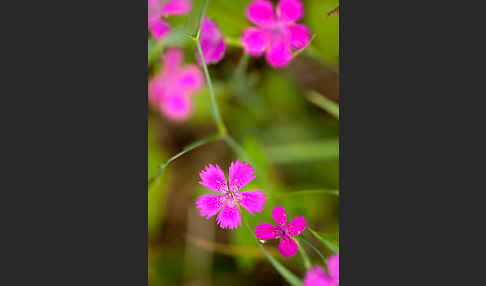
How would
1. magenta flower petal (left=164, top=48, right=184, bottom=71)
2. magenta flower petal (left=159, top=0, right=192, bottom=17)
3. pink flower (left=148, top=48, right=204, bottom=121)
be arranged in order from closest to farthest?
magenta flower petal (left=159, top=0, right=192, bottom=17) < magenta flower petal (left=164, top=48, right=184, bottom=71) < pink flower (left=148, top=48, right=204, bottom=121)

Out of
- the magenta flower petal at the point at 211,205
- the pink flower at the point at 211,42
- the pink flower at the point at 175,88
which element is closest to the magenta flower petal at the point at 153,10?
the pink flower at the point at 211,42

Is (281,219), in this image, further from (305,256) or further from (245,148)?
(245,148)

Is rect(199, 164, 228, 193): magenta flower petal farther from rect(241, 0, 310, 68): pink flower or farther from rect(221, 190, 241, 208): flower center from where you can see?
rect(241, 0, 310, 68): pink flower

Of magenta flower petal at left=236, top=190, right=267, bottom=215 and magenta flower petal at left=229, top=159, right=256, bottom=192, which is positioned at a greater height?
magenta flower petal at left=229, top=159, right=256, bottom=192

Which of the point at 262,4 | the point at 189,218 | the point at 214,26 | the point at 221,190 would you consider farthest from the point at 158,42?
the point at 189,218

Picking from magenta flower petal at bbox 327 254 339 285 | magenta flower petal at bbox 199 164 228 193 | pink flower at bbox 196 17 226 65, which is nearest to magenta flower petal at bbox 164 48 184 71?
pink flower at bbox 196 17 226 65
